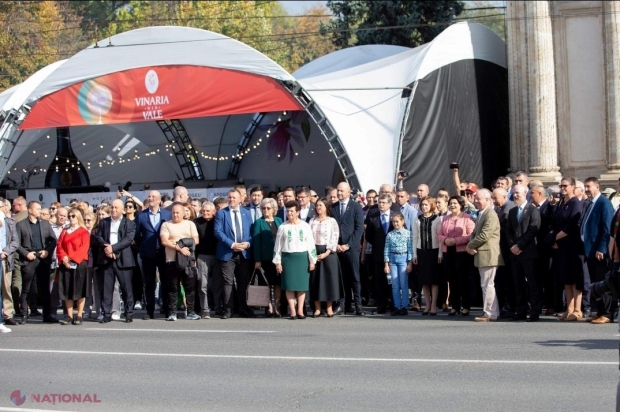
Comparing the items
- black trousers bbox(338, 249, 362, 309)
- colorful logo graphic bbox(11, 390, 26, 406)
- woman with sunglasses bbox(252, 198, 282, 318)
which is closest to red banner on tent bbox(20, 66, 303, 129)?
woman with sunglasses bbox(252, 198, 282, 318)

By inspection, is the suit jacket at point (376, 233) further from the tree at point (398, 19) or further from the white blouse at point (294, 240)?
the tree at point (398, 19)

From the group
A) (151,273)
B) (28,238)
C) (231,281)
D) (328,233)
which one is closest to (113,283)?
(151,273)

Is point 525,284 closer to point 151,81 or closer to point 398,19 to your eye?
point 151,81

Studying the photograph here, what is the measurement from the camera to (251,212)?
61.0ft

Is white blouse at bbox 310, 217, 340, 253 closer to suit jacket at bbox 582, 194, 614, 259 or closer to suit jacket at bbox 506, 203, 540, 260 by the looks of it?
suit jacket at bbox 506, 203, 540, 260

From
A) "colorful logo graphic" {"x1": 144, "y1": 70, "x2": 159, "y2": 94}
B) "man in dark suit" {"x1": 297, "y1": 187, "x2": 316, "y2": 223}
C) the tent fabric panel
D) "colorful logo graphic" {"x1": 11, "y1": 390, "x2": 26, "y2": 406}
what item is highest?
the tent fabric panel

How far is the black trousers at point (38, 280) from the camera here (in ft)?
58.1

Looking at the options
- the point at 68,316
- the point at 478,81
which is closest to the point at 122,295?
the point at 68,316

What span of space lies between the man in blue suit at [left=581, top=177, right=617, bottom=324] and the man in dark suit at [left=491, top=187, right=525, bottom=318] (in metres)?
1.18

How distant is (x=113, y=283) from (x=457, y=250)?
5.55 metres

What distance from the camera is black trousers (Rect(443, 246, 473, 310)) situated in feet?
54.4

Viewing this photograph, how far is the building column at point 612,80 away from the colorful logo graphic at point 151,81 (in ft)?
41.4

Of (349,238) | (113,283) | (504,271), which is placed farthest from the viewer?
(349,238)

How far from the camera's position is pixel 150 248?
17531 mm
